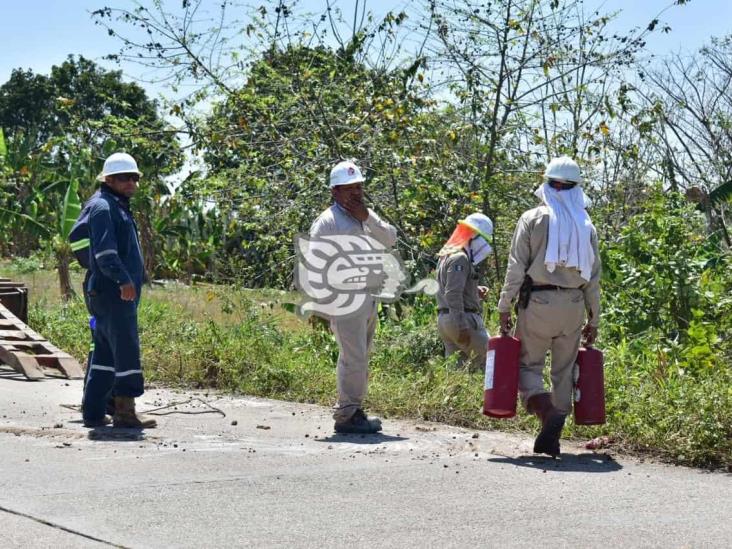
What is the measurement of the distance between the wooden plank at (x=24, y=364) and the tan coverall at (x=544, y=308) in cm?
545

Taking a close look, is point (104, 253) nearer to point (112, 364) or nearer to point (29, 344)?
point (112, 364)

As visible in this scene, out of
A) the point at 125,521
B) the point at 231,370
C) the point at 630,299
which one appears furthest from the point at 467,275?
the point at 125,521

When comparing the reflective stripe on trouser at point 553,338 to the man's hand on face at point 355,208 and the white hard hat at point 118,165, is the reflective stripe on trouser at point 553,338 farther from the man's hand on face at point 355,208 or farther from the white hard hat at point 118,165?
the white hard hat at point 118,165

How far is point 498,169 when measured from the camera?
13.1 metres

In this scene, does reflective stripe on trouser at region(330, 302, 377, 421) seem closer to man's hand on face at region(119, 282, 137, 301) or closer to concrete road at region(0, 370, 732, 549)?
concrete road at region(0, 370, 732, 549)

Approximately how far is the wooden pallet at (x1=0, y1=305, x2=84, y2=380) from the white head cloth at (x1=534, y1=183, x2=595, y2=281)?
5.67 meters

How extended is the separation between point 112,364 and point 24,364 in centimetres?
280

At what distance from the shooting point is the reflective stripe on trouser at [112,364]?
27.8 ft

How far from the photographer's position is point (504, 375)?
748 centimetres

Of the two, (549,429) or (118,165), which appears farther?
(118,165)

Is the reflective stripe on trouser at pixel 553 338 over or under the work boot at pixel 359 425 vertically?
over

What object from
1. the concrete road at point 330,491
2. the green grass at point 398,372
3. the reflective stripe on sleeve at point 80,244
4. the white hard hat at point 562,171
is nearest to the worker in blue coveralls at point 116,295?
the reflective stripe on sleeve at point 80,244

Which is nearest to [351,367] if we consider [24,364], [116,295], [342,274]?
[342,274]

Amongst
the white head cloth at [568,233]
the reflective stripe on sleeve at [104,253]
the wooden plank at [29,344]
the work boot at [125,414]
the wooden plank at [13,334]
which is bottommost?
the work boot at [125,414]
